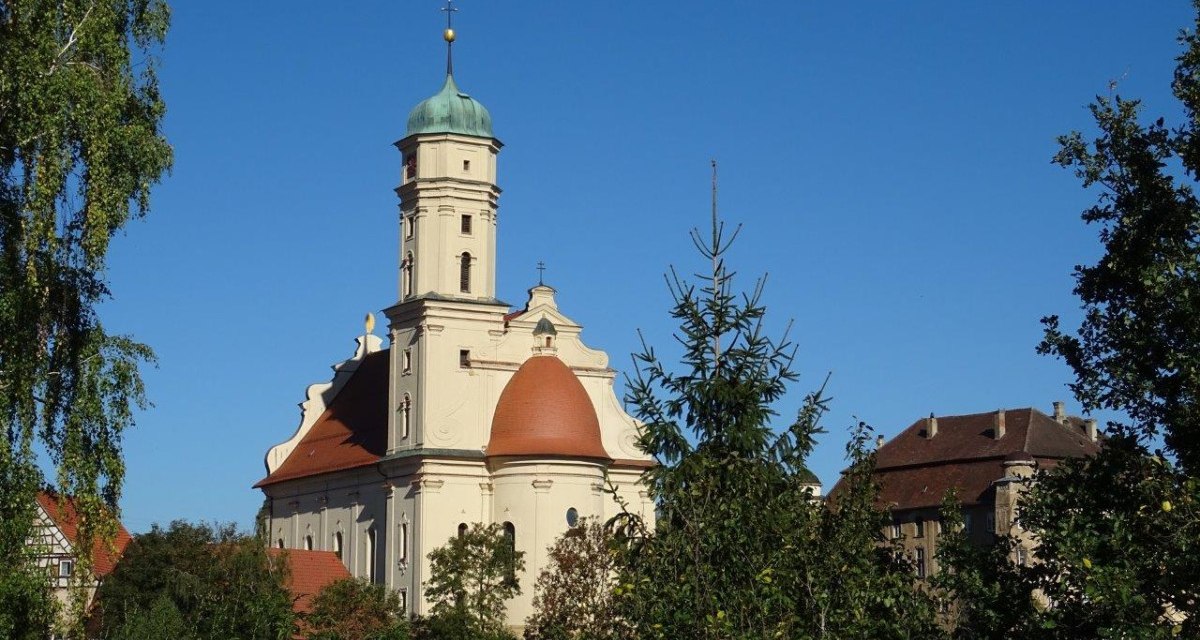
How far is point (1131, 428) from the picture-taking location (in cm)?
2562

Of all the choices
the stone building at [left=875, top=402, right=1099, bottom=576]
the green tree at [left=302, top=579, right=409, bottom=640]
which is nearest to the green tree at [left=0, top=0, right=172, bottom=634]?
the green tree at [left=302, top=579, right=409, bottom=640]

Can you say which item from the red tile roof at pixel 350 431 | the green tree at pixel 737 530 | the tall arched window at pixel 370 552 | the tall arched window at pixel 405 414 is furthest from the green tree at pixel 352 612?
the green tree at pixel 737 530

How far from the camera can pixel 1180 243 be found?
82.3 ft

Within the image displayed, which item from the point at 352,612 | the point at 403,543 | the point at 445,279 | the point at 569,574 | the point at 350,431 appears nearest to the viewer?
the point at 569,574

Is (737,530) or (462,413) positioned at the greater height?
(462,413)

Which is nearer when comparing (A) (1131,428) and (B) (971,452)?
(A) (1131,428)

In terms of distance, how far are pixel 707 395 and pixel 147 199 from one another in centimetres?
1480

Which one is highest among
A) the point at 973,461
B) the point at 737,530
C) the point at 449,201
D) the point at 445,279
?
the point at 449,201

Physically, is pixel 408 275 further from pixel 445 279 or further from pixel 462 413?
pixel 462 413

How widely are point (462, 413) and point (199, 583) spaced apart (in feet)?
49.9

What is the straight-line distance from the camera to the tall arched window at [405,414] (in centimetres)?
7962

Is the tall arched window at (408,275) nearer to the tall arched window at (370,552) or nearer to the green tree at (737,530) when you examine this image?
the tall arched window at (370,552)

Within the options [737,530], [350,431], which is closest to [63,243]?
[737,530]

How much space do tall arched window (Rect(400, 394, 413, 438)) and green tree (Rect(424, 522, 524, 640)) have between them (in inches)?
274
